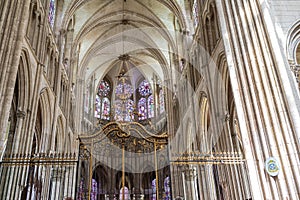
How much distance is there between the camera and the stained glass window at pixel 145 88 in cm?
3052

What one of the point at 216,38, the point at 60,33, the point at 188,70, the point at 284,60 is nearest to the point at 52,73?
the point at 60,33

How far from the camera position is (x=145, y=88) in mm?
30781

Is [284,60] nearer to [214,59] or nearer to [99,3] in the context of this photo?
[214,59]

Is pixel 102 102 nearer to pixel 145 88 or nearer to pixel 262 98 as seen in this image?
pixel 145 88

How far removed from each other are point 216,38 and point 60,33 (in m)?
9.51

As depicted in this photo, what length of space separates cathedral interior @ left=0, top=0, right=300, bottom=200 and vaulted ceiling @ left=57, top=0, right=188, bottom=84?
0.31ft

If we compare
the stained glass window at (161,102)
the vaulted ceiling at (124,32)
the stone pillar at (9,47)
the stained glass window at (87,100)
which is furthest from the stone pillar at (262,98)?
the stained glass window at (87,100)

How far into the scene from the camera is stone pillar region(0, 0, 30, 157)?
28.1 ft

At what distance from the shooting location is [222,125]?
11.7 m

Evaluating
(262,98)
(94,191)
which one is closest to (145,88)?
(94,191)

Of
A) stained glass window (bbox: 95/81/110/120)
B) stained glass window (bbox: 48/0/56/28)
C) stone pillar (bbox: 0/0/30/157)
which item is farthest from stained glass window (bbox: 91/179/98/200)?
stone pillar (bbox: 0/0/30/157)

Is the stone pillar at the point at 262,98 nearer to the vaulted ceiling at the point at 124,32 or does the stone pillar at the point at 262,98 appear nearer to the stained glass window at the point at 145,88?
the vaulted ceiling at the point at 124,32

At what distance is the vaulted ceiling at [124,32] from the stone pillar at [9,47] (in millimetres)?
8523

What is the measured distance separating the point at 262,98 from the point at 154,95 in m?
21.4
